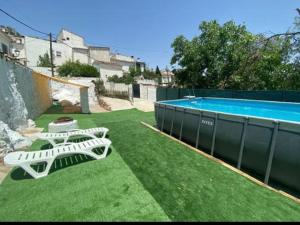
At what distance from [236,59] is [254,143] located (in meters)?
13.1

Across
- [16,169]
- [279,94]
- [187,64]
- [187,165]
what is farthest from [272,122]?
[187,64]

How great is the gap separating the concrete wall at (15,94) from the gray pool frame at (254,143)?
6.78 metres

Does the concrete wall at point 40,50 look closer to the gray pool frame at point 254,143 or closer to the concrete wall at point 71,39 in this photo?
the concrete wall at point 71,39

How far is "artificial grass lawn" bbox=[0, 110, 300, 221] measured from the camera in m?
3.15

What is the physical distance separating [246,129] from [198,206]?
7.03 feet

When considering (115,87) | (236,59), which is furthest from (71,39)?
(236,59)

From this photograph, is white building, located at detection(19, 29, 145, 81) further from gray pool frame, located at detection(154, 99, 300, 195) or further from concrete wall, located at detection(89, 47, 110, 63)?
gray pool frame, located at detection(154, 99, 300, 195)

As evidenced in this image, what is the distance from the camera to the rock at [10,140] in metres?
6.00

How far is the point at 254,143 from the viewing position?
429cm

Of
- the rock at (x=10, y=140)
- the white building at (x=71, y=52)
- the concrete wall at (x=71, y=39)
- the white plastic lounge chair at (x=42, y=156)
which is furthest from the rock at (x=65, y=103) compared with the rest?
the concrete wall at (x=71, y=39)

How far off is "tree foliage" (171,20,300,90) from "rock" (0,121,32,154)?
45.7ft

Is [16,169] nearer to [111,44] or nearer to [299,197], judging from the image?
[299,197]

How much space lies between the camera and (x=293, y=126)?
11.8ft

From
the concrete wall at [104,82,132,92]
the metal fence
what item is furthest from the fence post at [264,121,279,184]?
the concrete wall at [104,82,132,92]
